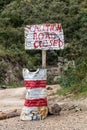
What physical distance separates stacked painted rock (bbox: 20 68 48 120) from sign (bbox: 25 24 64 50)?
0.72 metres

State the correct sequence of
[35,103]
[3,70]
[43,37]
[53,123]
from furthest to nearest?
[3,70] < [43,37] < [35,103] < [53,123]

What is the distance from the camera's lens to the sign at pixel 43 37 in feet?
33.4

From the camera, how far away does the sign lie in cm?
1019

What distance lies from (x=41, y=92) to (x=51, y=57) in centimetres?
2220

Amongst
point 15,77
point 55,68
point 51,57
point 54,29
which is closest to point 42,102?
point 54,29

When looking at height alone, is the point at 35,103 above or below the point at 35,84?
below

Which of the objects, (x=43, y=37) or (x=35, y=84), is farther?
(x=43, y=37)

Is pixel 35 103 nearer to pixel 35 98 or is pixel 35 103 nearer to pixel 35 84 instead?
pixel 35 98

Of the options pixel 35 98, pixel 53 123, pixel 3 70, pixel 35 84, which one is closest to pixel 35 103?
pixel 35 98

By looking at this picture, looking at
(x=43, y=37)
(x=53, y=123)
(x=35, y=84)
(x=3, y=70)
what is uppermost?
(x=43, y=37)

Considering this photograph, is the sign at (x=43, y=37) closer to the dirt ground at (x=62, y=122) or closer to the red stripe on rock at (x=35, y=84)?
the red stripe on rock at (x=35, y=84)

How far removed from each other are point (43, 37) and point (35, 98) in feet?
4.66

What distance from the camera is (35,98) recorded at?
956 cm

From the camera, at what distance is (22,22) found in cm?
3606
